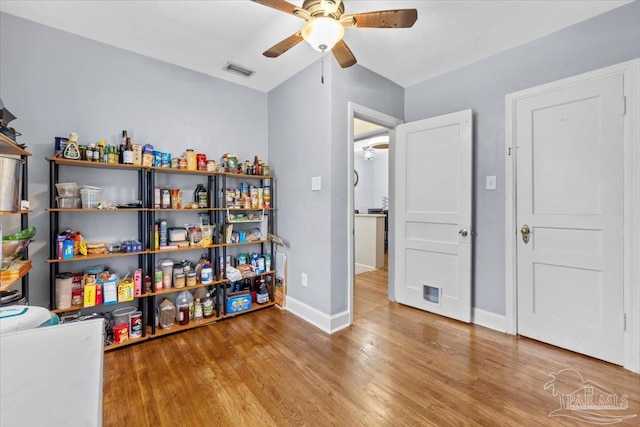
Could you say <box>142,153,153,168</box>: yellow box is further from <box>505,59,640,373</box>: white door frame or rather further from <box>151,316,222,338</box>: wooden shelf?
<box>505,59,640,373</box>: white door frame

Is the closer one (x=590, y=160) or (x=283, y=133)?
(x=590, y=160)

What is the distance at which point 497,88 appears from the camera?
255 centimetres

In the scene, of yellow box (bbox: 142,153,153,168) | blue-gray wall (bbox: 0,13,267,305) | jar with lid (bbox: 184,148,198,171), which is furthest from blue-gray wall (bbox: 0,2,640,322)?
yellow box (bbox: 142,153,153,168)

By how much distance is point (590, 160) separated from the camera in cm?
208

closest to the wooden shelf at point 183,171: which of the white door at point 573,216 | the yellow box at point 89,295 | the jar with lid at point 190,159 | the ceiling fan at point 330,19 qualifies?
the jar with lid at point 190,159

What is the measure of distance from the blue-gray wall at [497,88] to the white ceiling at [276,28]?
0.10 metres

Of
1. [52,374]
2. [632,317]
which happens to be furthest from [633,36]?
Answer: [52,374]

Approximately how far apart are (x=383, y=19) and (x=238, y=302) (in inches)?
107

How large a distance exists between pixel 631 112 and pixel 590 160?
14.4 inches

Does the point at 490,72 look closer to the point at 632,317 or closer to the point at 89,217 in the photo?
the point at 632,317

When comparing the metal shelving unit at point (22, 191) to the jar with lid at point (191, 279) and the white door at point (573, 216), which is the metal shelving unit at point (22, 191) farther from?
the white door at point (573, 216)

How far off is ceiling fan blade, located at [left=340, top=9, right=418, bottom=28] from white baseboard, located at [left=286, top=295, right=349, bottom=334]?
2.28 meters

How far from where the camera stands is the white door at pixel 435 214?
2.66 metres

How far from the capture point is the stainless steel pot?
1.50 metres
